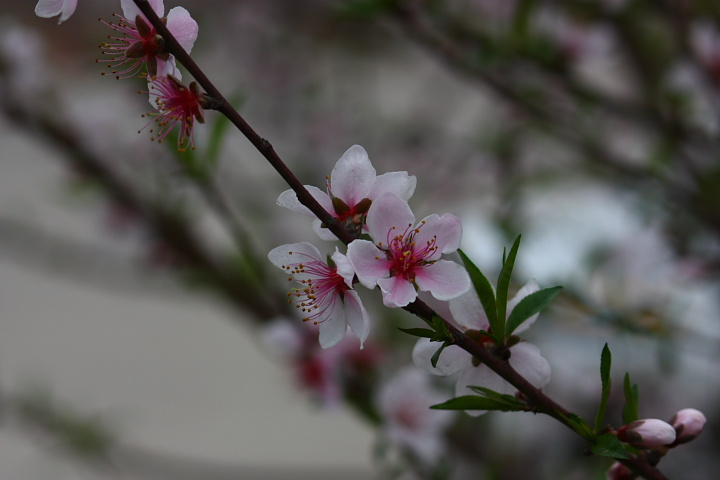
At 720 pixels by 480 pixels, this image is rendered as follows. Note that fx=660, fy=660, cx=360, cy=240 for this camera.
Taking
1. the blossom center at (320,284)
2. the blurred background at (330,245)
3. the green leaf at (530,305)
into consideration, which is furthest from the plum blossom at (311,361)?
the green leaf at (530,305)

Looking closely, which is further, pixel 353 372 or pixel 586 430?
pixel 353 372

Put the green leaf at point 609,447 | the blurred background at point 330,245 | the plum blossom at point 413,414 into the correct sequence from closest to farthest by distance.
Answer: the green leaf at point 609,447, the plum blossom at point 413,414, the blurred background at point 330,245

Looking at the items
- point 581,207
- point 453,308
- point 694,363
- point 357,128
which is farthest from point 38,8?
point 581,207

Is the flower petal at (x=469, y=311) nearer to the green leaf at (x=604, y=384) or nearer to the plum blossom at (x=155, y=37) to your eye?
the green leaf at (x=604, y=384)

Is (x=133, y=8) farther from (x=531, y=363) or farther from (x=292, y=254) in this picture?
(x=531, y=363)

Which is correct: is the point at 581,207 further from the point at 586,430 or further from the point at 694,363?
the point at 586,430

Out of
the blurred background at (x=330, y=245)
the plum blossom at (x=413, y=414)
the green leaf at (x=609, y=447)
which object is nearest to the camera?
the green leaf at (x=609, y=447)

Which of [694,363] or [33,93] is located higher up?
[33,93]
